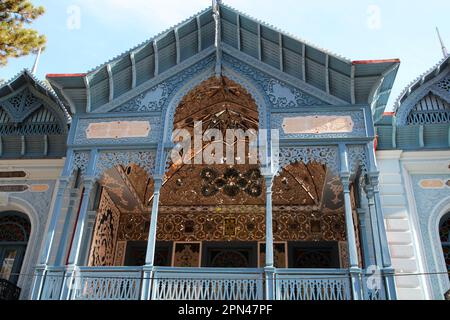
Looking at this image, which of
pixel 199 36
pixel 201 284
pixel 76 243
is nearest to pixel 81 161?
pixel 76 243

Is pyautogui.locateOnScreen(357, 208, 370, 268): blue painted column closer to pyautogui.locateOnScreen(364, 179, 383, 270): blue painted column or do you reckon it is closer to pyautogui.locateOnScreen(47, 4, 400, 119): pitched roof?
pyautogui.locateOnScreen(364, 179, 383, 270): blue painted column

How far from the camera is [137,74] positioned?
11484mm

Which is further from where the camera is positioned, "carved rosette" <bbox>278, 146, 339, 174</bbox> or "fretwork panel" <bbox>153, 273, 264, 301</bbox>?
"carved rosette" <bbox>278, 146, 339, 174</bbox>

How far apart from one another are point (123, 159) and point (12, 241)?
4137 mm

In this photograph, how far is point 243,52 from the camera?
11547 millimetres

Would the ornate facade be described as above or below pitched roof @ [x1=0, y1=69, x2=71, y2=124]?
below

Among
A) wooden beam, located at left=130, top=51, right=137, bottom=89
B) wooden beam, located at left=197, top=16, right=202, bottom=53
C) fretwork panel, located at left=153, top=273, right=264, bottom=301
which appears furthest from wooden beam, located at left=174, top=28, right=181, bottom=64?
fretwork panel, located at left=153, top=273, right=264, bottom=301

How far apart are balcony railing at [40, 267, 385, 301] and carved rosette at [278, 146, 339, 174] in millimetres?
2327

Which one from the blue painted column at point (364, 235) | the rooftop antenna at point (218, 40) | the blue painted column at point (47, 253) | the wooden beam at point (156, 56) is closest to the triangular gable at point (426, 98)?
the blue painted column at point (364, 235)

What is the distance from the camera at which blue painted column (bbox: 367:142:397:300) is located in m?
8.84

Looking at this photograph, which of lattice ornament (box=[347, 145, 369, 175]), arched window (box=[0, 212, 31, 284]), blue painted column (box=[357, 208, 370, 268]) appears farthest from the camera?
arched window (box=[0, 212, 31, 284])

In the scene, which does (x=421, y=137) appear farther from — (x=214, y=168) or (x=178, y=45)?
(x=178, y=45)

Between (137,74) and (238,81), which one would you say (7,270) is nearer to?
(137,74)

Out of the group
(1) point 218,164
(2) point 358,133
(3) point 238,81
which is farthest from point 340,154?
(1) point 218,164
